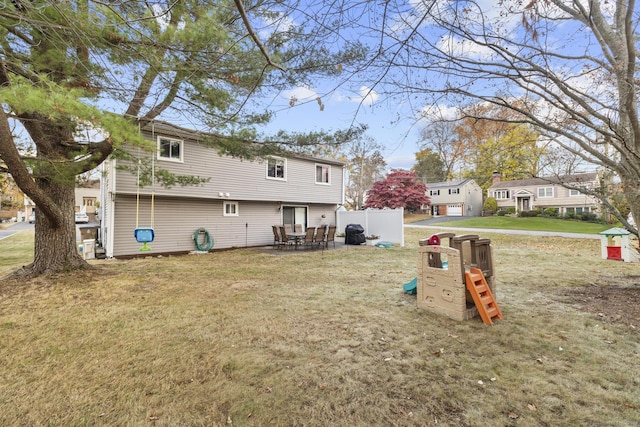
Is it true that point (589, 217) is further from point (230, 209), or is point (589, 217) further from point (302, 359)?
point (302, 359)

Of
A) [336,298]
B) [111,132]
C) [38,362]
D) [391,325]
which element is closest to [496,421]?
[391,325]

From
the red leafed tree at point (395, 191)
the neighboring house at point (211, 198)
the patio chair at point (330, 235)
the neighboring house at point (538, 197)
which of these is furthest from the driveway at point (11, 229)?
the neighboring house at point (538, 197)

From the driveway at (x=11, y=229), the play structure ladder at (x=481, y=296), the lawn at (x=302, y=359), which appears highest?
the driveway at (x=11, y=229)

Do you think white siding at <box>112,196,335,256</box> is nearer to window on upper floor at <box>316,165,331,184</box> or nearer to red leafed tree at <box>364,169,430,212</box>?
window on upper floor at <box>316,165,331,184</box>

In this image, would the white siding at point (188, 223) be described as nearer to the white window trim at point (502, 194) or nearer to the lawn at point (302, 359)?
the lawn at point (302, 359)

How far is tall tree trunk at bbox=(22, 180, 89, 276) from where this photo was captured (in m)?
5.97

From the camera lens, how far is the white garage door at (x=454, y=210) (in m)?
36.0

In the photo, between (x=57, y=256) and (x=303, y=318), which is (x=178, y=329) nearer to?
(x=303, y=318)

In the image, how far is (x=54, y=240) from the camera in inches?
239

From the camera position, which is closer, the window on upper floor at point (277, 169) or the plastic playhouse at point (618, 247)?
the plastic playhouse at point (618, 247)

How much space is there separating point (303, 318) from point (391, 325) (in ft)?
3.82

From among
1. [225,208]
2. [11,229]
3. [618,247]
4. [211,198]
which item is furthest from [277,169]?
[11,229]

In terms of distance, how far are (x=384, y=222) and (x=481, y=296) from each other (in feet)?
34.3

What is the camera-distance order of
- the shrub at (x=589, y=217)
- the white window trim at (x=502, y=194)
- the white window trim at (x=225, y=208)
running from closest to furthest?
1. the white window trim at (x=225, y=208)
2. the shrub at (x=589, y=217)
3. the white window trim at (x=502, y=194)
